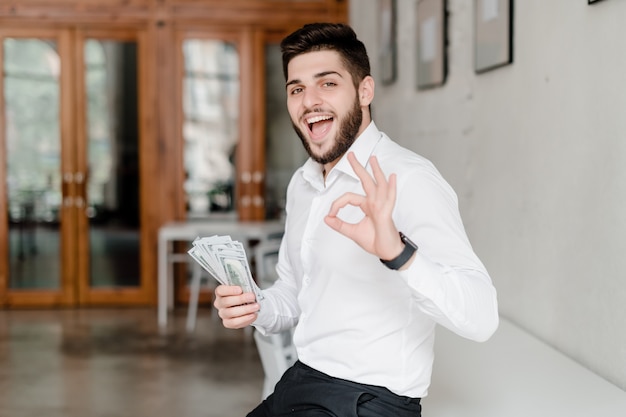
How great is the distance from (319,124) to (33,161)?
540cm

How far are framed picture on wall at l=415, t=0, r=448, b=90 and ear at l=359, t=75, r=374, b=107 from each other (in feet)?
6.59

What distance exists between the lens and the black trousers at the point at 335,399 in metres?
1.65

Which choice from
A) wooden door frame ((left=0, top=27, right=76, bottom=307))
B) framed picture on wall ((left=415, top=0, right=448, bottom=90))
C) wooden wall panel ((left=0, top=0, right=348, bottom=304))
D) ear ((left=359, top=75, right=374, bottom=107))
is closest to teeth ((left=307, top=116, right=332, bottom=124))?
ear ((left=359, top=75, right=374, bottom=107))

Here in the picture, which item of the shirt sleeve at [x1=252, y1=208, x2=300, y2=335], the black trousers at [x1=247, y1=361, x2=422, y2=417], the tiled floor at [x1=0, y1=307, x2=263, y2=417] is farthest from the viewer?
the tiled floor at [x1=0, y1=307, x2=263, y2=417]

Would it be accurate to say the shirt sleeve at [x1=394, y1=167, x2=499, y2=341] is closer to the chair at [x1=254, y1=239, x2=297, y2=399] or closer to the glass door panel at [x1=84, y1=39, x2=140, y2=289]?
the chair at [x1=254, y1=239, x2=297, y2=399]

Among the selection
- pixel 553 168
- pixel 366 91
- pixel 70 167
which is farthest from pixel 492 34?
pixel 70 167

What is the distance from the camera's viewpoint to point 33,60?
652cm

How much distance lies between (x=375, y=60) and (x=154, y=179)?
2.35 metres

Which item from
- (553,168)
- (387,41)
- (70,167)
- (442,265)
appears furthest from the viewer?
(70,167)

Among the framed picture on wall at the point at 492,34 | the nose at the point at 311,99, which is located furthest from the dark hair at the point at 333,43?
the framed picture on wall at the point at 492,34

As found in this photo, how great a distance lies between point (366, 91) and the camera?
1.87 m

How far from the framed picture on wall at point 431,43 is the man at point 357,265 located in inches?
79.4

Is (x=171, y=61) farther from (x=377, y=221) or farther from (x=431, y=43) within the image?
(x=377, y=221)

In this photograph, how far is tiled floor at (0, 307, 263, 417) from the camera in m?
3.89
